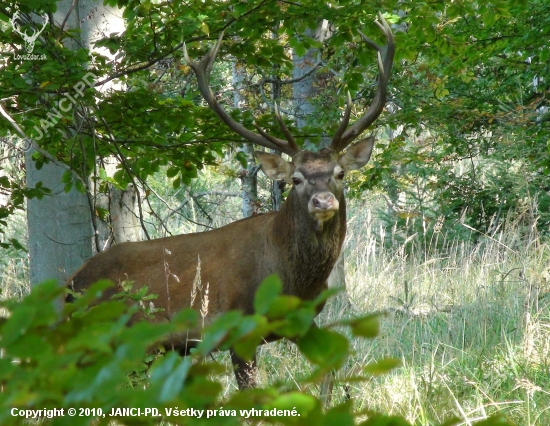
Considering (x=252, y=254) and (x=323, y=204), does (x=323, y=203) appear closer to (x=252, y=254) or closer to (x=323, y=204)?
(x=323, y=204)

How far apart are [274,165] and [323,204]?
3.75 feet

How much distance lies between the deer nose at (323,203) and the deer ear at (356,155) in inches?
36.9

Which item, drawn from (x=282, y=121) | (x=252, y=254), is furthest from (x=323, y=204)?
(x=282, y=121)

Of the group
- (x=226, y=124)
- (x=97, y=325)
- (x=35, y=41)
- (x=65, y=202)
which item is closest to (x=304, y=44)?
(x=226, y=124)

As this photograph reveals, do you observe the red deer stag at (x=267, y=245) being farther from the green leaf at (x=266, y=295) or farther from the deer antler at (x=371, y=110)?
the green leaf at (x=266, y=295)

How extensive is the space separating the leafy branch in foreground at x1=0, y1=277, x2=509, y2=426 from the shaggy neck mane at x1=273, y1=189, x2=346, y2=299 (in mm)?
4360

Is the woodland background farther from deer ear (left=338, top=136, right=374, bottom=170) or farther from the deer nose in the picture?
the deer nose

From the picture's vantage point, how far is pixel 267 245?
223 inches

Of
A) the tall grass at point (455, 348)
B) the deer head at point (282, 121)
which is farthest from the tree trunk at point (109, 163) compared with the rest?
the tall grass at point (455, 348)

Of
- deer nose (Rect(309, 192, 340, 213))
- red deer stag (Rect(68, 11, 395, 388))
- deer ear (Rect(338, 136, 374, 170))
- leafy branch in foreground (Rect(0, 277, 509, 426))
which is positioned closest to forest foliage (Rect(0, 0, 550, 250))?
red deer stag (Rect(68, 11, 395, 388))

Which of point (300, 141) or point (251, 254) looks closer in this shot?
point (251, 254)

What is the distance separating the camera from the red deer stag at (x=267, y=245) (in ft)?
17.6

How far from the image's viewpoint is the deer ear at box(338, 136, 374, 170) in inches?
234

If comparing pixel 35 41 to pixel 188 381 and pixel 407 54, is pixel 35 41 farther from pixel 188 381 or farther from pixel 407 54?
pixel 188 381
